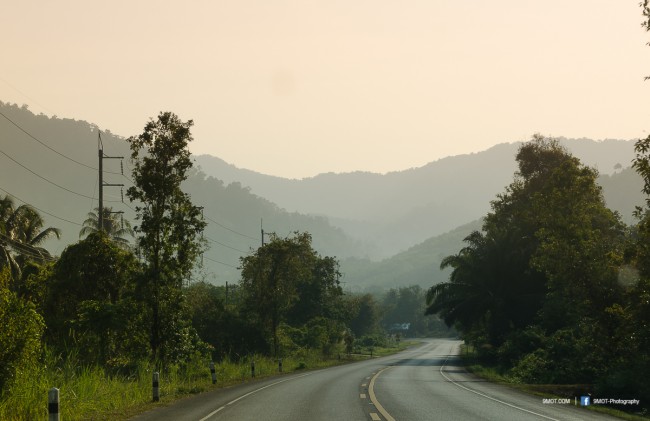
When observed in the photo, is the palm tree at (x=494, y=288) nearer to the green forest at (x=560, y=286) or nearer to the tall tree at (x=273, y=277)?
the green forest at (x=560, y=286)

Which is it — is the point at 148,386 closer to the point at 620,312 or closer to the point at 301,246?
the point at 620,312

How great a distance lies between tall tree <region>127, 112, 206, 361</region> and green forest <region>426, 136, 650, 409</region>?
52.5ft

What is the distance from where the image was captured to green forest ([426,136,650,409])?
25672 mm

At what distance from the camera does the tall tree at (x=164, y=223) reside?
2648 centimetres

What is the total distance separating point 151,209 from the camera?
2677 cm

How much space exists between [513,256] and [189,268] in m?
35.2

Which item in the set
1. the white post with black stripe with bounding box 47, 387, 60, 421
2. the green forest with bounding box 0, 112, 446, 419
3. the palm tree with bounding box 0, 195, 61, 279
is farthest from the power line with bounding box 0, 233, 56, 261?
the white post with black stripe with bounding box 47, 387, 60, 421

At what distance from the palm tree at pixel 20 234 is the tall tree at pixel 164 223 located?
63.6 feet

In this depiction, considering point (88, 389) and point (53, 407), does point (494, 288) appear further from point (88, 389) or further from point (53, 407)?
point (53, 407)

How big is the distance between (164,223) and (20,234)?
35364mm

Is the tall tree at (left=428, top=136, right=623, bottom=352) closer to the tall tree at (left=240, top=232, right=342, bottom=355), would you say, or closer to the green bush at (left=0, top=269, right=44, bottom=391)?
the tall tree at (left=240, top=232, right=342, bottom=355)

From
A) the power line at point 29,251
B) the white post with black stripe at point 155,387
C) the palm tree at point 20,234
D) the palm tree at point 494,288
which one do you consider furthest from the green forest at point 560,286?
the power line at point 29,251

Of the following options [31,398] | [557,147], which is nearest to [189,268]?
[31,398]

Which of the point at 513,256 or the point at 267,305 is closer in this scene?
the point at 267,305
